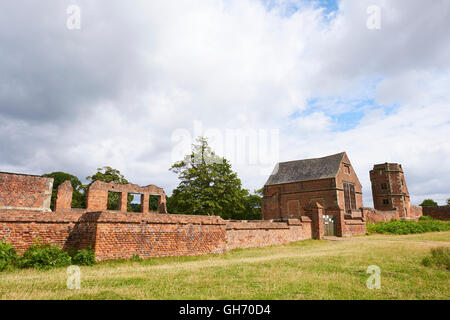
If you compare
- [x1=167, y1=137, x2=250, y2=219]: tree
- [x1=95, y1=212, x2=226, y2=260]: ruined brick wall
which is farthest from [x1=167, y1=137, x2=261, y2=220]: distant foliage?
[x1=95, y1=212, x2=226, y2=260]: ruined brick wall

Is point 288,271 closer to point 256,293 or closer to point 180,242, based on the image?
point 256,293

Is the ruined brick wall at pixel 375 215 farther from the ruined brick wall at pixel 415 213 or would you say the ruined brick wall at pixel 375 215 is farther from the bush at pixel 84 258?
the bush at pixel 84 258

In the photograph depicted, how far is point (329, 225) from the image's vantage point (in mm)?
23734

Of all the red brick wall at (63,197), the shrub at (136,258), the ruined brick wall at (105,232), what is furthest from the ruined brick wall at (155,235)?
the red brick wall at (63,197)

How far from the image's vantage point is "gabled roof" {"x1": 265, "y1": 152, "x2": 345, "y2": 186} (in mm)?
39156

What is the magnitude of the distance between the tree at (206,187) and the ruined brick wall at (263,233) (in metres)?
16.1

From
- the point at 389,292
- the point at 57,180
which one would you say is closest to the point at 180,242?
the point at 389,292

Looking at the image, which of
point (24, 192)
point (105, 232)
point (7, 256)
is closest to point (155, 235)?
point (105, 232)

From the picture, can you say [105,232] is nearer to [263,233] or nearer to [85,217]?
[85,217]

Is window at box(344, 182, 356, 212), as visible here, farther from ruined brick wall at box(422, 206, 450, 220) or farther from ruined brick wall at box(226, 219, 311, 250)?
ruined brick wall at box(422, 206, 450, 220)

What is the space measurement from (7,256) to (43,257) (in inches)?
34.7

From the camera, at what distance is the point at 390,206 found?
4678cm

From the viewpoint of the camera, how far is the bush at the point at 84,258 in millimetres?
8914
